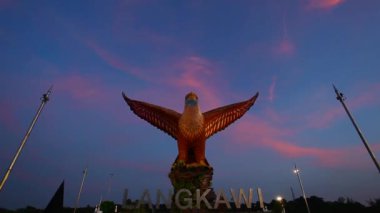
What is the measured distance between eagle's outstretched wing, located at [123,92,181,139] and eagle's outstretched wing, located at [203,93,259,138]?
1.76 metres

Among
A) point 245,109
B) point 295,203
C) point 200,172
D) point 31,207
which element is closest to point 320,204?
point 295,203

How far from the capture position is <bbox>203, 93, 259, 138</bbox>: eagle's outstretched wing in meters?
15.5

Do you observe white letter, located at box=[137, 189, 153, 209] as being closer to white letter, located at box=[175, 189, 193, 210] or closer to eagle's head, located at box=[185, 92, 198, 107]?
white letter, located at box=[175, 189, 193, 210]

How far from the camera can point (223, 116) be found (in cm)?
1617

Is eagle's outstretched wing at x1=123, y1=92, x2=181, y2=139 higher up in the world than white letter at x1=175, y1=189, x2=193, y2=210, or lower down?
higher up

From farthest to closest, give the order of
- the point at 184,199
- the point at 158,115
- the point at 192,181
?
1. the point at 158,115
2. the point at 192,181
3. the point at 184,199

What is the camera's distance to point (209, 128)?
51.2 ft

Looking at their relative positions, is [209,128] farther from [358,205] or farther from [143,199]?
[358,205]

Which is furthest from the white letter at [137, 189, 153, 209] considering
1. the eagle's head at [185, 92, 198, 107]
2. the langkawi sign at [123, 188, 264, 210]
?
the eagle's head at [185, 92, 198, 107]

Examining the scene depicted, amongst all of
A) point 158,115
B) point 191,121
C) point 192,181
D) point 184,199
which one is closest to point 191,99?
point 191,121

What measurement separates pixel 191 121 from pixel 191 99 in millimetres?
1266

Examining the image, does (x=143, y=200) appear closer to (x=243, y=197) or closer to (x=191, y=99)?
(x=243, y=197)

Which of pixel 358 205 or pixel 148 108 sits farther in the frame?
pixel 358 205

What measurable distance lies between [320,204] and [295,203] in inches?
154
